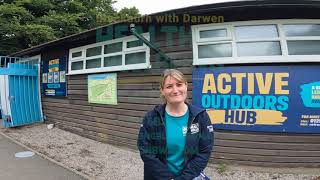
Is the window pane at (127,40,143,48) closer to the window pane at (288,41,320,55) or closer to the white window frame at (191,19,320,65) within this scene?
the white window frame at (191,19,320,65)

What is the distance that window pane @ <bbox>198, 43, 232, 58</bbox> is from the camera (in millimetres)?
5977

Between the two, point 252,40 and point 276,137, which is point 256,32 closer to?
point 252,40

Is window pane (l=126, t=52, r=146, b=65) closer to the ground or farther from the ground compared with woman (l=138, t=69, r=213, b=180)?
farther from the ground

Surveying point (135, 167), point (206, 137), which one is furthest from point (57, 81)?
point (206, 137)

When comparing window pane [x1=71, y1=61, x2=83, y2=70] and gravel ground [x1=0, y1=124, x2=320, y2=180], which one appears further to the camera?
window pane [x1=71, y1=61, x2=83, y2=70]

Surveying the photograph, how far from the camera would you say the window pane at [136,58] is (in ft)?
23.7

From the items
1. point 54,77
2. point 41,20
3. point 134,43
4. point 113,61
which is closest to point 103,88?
point 113,61

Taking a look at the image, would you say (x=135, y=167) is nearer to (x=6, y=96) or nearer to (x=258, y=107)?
(x=258, y=107)

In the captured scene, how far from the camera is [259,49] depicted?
581 cm

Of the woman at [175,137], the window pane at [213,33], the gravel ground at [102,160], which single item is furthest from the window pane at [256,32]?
the woman at [175,137]

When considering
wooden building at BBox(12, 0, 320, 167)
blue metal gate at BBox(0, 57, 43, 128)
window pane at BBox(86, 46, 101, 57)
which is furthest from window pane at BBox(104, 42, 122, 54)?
blue metal gate at BBox(0, 57, 43, 128)

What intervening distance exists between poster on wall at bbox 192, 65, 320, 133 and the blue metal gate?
7542 mm

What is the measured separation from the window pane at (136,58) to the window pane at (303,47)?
3149 millimetres

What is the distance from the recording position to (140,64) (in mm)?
7176
